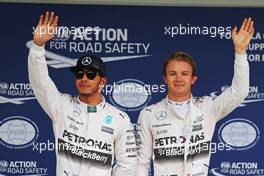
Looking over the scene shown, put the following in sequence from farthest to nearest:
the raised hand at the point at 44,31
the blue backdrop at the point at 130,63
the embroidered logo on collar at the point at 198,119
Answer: the blue backdrop at the point at 130,63 < the embroidered logo on collar at the point at 198,119 < the raised hand at the point at 44,31

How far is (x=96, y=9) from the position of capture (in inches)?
242

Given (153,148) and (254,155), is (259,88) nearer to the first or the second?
(254,155)

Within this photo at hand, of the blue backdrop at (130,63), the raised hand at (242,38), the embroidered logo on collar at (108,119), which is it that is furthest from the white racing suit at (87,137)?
the blue backdrop at (130,63)

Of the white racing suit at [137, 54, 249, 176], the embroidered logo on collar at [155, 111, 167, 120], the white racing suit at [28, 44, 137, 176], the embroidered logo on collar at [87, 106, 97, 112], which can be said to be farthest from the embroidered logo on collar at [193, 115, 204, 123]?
the embroidered logo on collar at [87, 106, 97, 112]

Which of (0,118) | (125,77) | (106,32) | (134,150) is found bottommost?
(134,150)

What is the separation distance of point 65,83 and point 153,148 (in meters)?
1.87

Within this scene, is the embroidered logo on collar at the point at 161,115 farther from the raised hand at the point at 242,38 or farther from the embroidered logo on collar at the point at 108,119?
the raised hand at the point at 242,38

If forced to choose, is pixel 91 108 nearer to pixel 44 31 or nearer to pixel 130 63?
pixel 44 31

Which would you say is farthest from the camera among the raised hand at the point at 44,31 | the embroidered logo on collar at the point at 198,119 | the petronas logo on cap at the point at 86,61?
the embroidered logo on collar at the point at 198,119

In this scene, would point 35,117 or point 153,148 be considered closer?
point 153,148

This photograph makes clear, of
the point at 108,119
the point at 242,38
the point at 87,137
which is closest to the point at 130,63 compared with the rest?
the point at 108,119

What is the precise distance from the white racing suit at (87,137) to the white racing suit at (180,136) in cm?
12

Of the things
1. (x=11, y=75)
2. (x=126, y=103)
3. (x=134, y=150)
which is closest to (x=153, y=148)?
(x=134, y=150)

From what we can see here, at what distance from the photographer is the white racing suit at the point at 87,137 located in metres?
4.26
